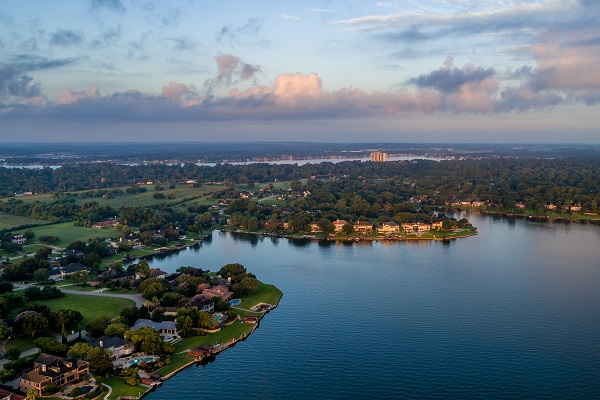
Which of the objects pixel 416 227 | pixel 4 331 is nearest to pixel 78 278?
pixel 4 331

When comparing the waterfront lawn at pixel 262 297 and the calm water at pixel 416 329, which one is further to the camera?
the waterfront lawn at pixel 262 297

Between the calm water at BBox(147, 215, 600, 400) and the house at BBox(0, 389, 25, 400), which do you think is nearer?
the house at BBox(0, 389, 25, 400)

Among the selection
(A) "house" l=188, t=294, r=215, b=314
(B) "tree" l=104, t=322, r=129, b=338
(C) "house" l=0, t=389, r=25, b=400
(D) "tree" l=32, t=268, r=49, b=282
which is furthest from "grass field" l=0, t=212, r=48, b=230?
(C) "house" l=0, t=389, r=25, b=400

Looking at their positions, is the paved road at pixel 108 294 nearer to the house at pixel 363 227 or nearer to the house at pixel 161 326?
the house at pixel 161 326

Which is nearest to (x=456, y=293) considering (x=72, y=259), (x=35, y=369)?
(x=35, y=369)

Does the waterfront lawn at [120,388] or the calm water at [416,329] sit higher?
the calm water at [416,329]

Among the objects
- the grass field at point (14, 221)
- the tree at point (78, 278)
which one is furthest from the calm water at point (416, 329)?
the grass field at point (14, 221)

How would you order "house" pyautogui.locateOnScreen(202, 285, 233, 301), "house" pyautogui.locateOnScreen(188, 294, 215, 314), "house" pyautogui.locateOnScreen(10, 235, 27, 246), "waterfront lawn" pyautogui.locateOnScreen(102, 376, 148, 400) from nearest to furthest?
"waterfront lawn" pyautogui.locateOnScreen(102, 376, 148, 400) < "house" pyautogui.locateOnScreen(188, 294, 215, 314) < "house" pyautogui.locateOnScreen(202, 285, 233, 301) < "house" pyautogui.locateOnScreen(10, 235, 27, 246)

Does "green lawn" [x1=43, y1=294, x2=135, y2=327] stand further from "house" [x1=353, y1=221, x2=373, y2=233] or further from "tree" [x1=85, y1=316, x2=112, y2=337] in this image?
"house" [x1=353, y1=221, x2=373, y2=233]

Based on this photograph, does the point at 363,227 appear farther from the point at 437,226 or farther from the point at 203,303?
the point at 203,303
